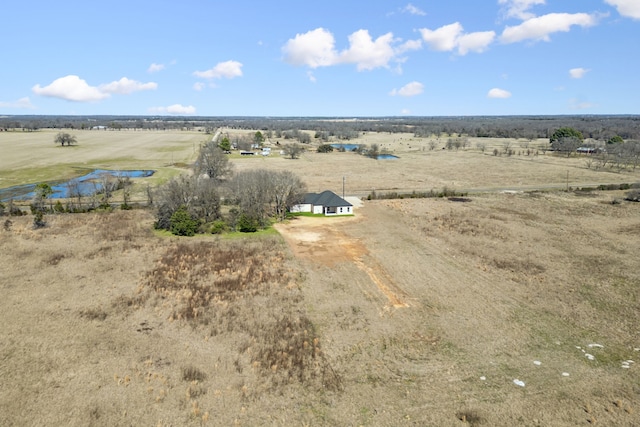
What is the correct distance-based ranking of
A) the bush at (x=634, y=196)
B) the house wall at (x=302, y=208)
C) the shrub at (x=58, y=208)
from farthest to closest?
the bush at (x=634, y=196) → the house wall at (x=302, y=208) → the shrub at (x=58, y=208)

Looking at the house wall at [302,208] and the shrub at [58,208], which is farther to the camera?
the house wall at [302,208]

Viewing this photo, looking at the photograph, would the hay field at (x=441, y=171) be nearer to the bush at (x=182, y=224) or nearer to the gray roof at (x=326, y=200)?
the gray roof at (x=326, y=200)

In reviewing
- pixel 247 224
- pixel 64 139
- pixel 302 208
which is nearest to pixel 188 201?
pixel 247 224

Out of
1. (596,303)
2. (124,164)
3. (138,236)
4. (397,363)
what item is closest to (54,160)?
(124,164)

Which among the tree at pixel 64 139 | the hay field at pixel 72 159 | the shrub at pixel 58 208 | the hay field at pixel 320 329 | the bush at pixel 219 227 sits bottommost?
the hay field at pixel 320 329

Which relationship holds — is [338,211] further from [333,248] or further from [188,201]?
[188,201]

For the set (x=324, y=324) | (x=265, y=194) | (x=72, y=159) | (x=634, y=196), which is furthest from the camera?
(x=72, y=159)

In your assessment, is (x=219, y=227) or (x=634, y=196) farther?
(x=634, y=196)

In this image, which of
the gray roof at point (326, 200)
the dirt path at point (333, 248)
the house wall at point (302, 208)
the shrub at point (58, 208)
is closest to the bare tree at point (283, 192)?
the house wall at point (302, 208)
